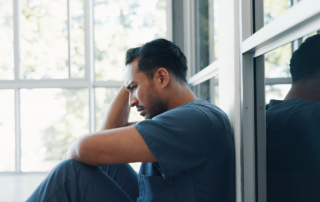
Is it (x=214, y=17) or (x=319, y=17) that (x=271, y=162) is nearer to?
(x=319, y=17)

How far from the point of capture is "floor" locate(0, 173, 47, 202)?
6.37 ft

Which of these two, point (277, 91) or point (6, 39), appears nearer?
point (277, 91)

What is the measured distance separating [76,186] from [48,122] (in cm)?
190

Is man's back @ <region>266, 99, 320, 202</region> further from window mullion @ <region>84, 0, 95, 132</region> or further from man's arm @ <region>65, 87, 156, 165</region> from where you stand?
window mullion @ <region>84, 0, 95, 132</region>

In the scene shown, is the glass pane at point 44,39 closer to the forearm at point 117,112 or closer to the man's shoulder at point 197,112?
the forearm at point 117,112

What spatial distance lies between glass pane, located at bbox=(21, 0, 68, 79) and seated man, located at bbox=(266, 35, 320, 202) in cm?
233

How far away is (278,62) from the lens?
65 centimetres

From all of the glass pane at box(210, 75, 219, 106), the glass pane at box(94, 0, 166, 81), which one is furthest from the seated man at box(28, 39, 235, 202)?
the glass pane at box(94, 0, 166, 81)

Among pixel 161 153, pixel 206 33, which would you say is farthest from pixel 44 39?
pixel 161 153

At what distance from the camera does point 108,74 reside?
2.57 metres

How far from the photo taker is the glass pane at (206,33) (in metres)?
1.45

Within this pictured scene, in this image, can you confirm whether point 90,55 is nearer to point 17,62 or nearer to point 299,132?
point 17,62

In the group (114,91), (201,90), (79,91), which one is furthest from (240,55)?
(79,91)

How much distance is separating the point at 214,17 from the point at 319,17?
1048mm
